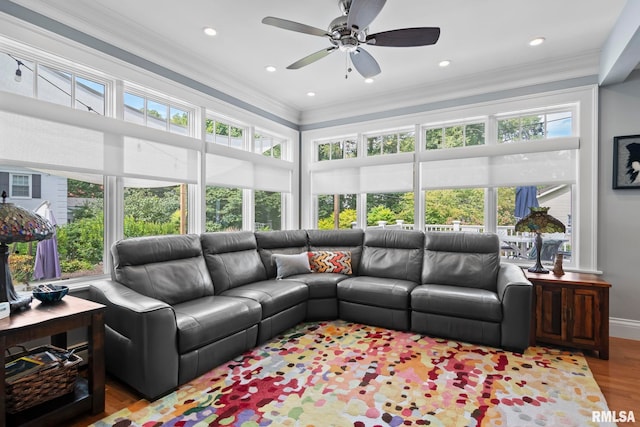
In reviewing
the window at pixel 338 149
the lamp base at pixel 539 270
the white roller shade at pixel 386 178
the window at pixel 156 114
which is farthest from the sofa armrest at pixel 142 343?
the window at pixel 338 149

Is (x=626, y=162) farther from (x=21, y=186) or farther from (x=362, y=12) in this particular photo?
(x=21, y=186)

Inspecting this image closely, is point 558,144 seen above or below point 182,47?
below

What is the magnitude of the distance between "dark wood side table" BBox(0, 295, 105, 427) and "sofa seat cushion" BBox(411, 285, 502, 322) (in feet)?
8.66

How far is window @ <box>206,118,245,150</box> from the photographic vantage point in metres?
3.99

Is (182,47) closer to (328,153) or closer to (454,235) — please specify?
(328,153)

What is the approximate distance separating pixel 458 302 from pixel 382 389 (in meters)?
1.23

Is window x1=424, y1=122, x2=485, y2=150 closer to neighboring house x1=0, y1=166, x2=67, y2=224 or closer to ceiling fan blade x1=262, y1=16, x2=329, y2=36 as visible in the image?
ceiling fan blade x1=262, y1=16, x2=329, y2=36

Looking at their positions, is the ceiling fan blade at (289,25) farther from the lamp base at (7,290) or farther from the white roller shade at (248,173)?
the lamp base at (7,290)

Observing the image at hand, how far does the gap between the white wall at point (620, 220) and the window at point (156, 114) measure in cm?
444

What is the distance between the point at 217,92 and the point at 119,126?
52.1 inches

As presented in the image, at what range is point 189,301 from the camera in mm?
2881

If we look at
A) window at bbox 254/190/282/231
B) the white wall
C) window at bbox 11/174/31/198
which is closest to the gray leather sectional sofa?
window at bbox 254/190/282/231

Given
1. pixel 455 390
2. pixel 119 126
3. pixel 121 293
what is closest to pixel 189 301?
pixel 121 293

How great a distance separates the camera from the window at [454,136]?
4105mm
